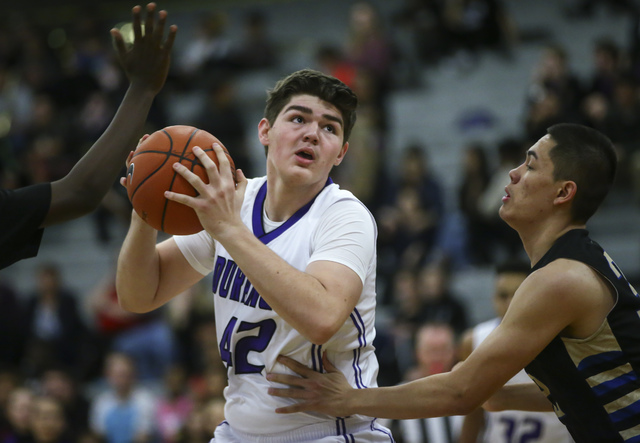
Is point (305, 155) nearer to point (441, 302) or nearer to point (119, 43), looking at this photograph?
point (119, 43)

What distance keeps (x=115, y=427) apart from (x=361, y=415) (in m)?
6.93

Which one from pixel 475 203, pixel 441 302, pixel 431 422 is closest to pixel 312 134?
pixel 431 422

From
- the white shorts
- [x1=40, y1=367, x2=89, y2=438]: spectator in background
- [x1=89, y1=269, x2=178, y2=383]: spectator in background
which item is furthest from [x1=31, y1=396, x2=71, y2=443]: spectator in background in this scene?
the white shorts

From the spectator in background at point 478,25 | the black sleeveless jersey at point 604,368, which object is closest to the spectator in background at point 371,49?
the spectator in background at point 478,25

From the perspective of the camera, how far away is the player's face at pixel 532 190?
4.08 m

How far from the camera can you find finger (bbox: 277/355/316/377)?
156 inches

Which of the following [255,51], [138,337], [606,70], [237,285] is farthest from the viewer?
[255,51]

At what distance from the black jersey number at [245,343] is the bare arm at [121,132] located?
36.1 inches

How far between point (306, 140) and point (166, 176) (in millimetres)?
748

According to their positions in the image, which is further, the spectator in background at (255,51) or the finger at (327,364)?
the spectator in background at (255,51)

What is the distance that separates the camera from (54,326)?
39.8 ft

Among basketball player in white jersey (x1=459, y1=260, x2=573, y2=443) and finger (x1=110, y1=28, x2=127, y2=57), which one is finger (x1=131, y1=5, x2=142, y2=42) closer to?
finger (x1=110, y1=28, x2=127, y2=57)

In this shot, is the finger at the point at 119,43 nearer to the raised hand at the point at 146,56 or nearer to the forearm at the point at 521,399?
the raised hand at the point at 146,56

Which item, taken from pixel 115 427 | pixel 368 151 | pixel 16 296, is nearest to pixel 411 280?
pixel 368 151
